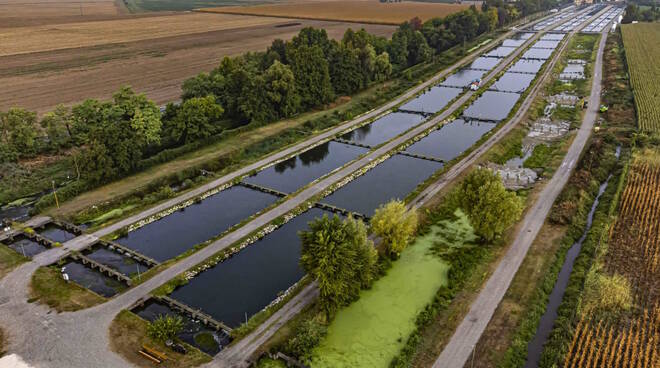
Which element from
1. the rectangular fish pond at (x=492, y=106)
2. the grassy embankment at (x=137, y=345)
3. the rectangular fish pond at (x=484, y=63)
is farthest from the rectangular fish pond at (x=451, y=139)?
the rectangular fish pond at (x=484, y=63)

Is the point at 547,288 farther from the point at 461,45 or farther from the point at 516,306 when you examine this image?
the point at 461,45

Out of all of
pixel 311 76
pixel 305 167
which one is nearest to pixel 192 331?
pixel 305 167

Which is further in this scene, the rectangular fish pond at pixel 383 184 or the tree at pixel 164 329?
the rectangular fish pond at pixel 383 184

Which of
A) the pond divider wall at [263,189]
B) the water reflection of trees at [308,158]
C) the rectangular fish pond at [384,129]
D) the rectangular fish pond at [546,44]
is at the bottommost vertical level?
the pond divider wall at [263,189]

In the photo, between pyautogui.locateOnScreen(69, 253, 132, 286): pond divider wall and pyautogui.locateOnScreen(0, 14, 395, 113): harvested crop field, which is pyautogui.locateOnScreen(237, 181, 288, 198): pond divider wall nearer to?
pyautogui.locateOnScreen(69, 253, 132, 286): pond divider wall

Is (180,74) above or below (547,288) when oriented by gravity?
above

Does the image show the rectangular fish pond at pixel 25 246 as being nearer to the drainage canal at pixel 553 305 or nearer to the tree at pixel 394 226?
the tree at pixel 394 226

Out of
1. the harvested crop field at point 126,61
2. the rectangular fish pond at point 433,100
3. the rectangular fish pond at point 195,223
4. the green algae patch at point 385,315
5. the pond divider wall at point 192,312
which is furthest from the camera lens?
the rectangular fish pond at point 433,100

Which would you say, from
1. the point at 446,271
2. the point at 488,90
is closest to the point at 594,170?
the point at 446,271
